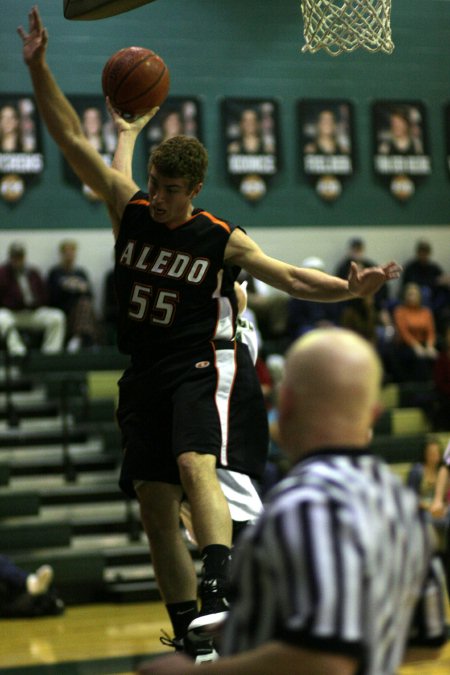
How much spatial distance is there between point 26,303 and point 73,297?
610 mm

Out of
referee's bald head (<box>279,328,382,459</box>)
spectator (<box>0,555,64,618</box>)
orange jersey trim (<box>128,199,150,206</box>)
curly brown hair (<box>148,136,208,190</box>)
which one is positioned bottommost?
spectator (<box>0,555,64,618</box>)

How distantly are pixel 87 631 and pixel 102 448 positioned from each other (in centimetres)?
355

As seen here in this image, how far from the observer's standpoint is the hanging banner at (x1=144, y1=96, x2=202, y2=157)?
14281 mm

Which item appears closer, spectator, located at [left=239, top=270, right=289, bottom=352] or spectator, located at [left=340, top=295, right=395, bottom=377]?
spectator, located at [left=340, top=295, right=395, bottom=377]

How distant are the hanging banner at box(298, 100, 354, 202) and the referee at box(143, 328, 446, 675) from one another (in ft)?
43.8

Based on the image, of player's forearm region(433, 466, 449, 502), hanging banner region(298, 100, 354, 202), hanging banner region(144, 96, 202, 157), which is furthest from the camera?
hanging banner region(298, 100, 354, 202)

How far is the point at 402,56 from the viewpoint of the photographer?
15.0 metres

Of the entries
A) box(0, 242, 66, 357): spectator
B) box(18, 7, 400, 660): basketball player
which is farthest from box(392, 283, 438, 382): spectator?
box(18, 7, 400, 660): basketball player

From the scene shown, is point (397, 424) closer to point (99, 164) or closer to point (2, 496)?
point (2, 496)

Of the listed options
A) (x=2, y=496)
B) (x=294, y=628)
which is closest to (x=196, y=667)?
(x=294, y=628)

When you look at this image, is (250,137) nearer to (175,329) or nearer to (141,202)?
(141,202)

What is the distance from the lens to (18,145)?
554 inches

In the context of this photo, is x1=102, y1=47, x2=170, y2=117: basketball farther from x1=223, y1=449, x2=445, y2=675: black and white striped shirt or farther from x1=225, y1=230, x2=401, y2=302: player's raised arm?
x1=223, y1=449, x2=445, y2=675: black and white striped shirt

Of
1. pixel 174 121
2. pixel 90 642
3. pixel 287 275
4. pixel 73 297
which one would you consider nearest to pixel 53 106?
pixel 287 275
